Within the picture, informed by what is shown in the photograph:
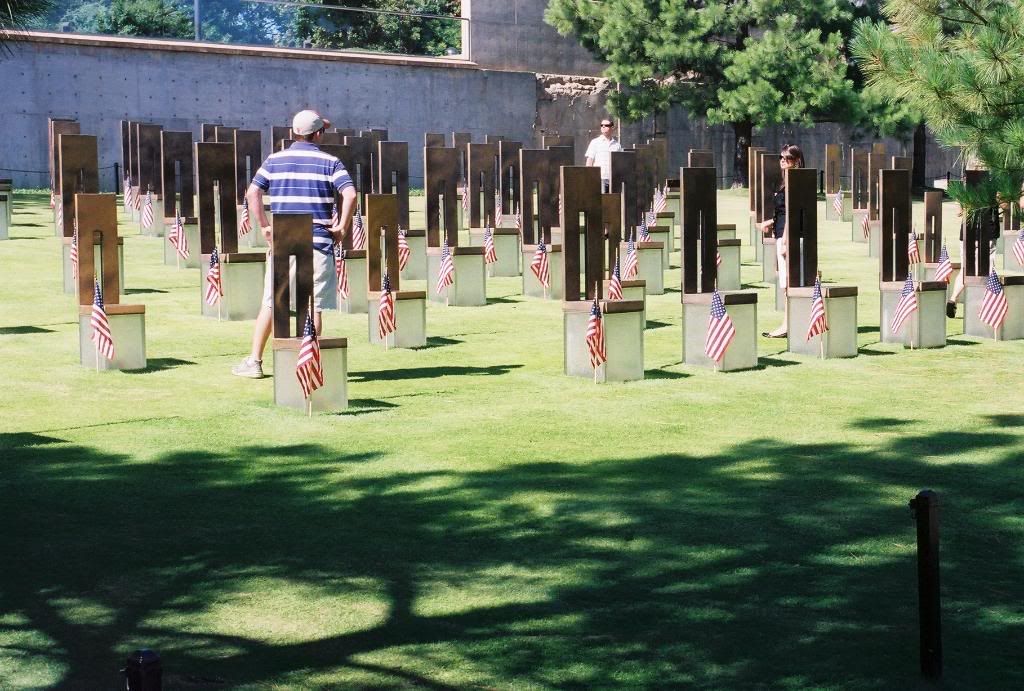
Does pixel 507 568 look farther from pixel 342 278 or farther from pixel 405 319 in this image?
pixel 342 278

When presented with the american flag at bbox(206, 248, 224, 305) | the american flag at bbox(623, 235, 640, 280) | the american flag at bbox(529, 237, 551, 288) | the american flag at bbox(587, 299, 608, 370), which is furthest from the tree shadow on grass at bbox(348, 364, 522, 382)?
the american flag at bbox(623, 235, 640, 280)

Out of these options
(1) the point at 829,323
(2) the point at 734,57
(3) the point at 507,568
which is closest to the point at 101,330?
(3) the point at 507,568

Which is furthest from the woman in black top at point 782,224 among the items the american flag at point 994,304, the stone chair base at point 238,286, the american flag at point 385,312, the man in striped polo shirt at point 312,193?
the stone chair base at point 238,286

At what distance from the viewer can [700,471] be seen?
8148 mm

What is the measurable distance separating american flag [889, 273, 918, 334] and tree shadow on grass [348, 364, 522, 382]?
347 cm

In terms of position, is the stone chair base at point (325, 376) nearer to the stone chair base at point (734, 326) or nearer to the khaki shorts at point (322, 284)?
the khaki shorts at point (322, 284)

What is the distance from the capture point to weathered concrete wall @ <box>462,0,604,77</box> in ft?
121

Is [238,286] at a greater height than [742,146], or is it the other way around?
[742,146]

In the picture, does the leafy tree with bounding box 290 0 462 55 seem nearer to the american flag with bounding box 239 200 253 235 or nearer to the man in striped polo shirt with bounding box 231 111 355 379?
the american flag with bounding box 239 200 253 235

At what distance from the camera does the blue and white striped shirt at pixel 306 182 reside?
34.7 feet

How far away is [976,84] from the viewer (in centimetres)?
955

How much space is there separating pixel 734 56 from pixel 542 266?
1992cm

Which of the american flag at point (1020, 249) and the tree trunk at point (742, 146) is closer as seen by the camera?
the american flag at point (1020, 249)

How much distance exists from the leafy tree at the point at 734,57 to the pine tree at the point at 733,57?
2 cm
